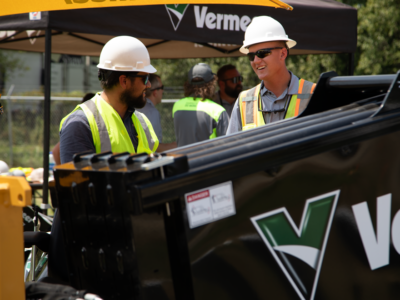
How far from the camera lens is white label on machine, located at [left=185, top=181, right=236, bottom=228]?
1.40 metres

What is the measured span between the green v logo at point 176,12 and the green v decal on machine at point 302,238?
3.30m

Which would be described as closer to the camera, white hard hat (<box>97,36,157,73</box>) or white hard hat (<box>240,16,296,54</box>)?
white hard hat (<box>97,36,157,73</box>)

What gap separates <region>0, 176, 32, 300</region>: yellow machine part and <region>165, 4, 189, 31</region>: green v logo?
11.4 ft

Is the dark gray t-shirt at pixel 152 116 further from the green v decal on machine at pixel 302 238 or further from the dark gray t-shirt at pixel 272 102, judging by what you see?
the green v decal on machine at pixel 302 238

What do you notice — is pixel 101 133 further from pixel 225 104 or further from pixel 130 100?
pixel 225 104

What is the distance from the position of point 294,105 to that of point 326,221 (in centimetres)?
147

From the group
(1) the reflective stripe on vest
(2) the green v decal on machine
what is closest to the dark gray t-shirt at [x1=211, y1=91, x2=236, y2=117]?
(1) the reflective stripe on vest

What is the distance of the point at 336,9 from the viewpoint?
5.19m

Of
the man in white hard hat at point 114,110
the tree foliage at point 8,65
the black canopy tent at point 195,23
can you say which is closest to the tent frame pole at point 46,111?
the black canopy tent at point 195,23

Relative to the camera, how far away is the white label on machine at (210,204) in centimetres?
140

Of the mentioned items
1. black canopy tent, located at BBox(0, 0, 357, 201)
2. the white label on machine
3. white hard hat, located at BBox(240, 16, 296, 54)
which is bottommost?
the white label on machine

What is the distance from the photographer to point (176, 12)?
4.49m

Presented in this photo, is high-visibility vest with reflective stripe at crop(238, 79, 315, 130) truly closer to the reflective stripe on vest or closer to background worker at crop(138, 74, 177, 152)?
the reflective stripe on vest

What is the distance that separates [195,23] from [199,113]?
3.23 feet
